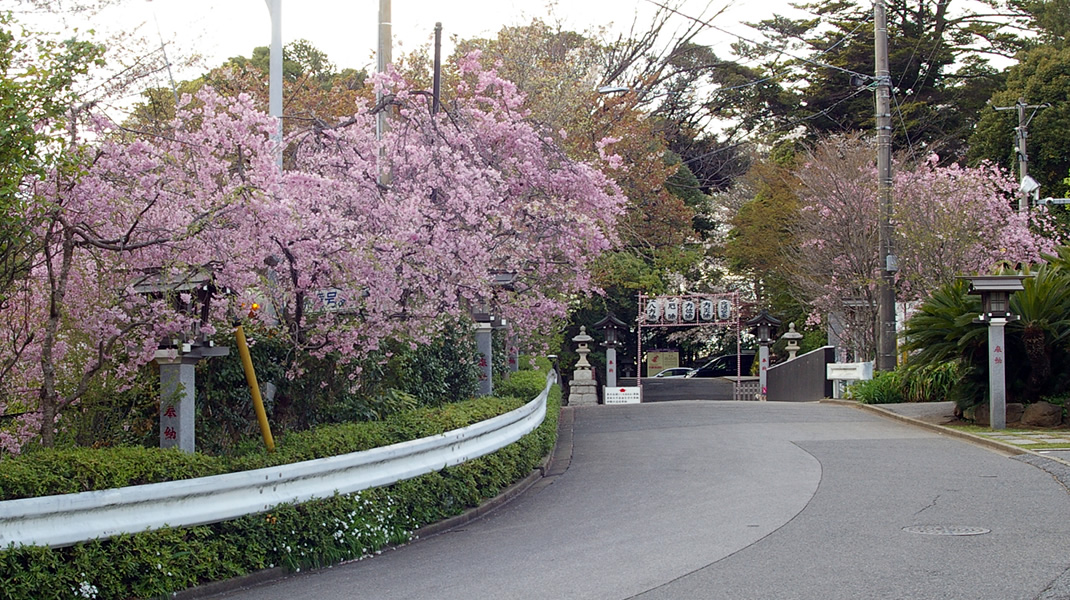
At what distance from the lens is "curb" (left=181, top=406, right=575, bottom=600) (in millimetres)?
7176

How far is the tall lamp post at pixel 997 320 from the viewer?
16609 mm

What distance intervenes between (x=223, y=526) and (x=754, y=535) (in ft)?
13.2

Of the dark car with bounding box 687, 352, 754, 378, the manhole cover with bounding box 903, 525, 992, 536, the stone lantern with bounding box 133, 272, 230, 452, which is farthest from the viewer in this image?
the dark car with bounding box 687, 352, 754, 378

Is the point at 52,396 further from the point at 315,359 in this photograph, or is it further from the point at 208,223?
the point at 315,359

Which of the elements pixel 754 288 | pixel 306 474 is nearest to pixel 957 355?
pixel 306 474

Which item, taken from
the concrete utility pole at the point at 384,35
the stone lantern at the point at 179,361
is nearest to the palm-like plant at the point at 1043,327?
the concrete utility pole at the point at 384,35

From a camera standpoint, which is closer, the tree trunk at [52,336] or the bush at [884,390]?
the tree trunk at [52,336]

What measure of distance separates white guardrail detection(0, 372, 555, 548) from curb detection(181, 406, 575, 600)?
1.40 feet

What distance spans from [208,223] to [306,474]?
6.56 feet

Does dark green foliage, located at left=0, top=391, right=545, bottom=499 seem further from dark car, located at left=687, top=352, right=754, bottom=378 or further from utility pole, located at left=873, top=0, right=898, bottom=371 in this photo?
dark car, located at left=687, top=352, right=754, bottom=378

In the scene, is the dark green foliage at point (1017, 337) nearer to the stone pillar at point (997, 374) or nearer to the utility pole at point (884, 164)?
the stone pillar at point (997, 374)

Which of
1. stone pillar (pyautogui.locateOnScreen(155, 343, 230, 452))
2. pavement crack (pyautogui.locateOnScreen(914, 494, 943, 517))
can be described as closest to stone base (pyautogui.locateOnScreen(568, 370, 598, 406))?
pavement crack (pyautogui.locateOnScreen(914, 494, 943, 517))

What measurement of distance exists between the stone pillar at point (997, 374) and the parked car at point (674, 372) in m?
31.7

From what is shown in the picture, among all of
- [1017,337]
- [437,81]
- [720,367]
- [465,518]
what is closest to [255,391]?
[465,518]
